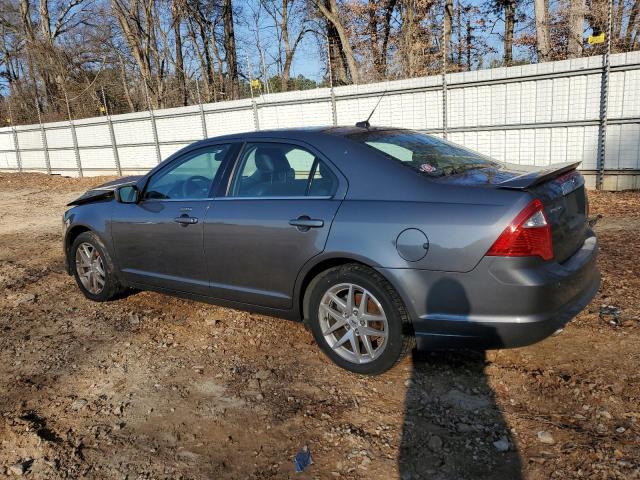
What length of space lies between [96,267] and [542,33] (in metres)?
13.9

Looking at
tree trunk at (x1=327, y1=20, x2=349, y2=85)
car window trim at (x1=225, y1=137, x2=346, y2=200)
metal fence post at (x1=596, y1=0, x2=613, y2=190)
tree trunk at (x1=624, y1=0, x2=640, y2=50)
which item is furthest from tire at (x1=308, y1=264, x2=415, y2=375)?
tree trunk at (x1=327, y1=20, x2=349, y2=85)

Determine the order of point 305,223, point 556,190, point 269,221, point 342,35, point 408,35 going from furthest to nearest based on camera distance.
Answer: point 342,35
point 408,35
point 269,221
point 305,223
point 556,190

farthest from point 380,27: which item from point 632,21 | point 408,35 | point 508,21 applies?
point 632,21

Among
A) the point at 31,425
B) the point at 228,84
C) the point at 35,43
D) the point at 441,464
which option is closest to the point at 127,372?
the point at 31,425

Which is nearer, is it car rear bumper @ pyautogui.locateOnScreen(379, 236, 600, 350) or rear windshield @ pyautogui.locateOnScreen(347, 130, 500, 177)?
car rear bumper @ pyautogui.locateOnScreen(379, 236, 600, 350)

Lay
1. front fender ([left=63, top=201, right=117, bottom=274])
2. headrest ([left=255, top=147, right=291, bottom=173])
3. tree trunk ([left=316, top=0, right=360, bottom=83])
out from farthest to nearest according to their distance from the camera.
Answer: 1. tree trunk ([left=316, top=0, right=360, bottom=83])
2. front fender ([left=63, top=201, right=117, bottom=274])
3. headrest ([left=255, top=147, right=291, bottom=173])

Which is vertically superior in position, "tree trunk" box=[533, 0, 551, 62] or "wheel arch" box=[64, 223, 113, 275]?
"tree trunk" box=[533, 0, 551, 62]

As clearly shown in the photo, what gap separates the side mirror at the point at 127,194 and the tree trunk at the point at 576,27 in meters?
12.6

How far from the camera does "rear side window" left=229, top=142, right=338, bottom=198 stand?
3.41 metres

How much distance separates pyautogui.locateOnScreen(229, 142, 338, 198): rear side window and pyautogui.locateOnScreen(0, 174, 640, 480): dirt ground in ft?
3.79

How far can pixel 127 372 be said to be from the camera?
11.7ft

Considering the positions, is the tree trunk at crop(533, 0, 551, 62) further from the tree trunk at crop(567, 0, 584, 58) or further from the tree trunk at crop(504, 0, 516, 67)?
the tree trunk at crop(504, 0, 516, 67)

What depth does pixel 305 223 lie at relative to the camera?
3.28 meters

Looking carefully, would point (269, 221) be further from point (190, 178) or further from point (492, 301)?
point (492, 301)
